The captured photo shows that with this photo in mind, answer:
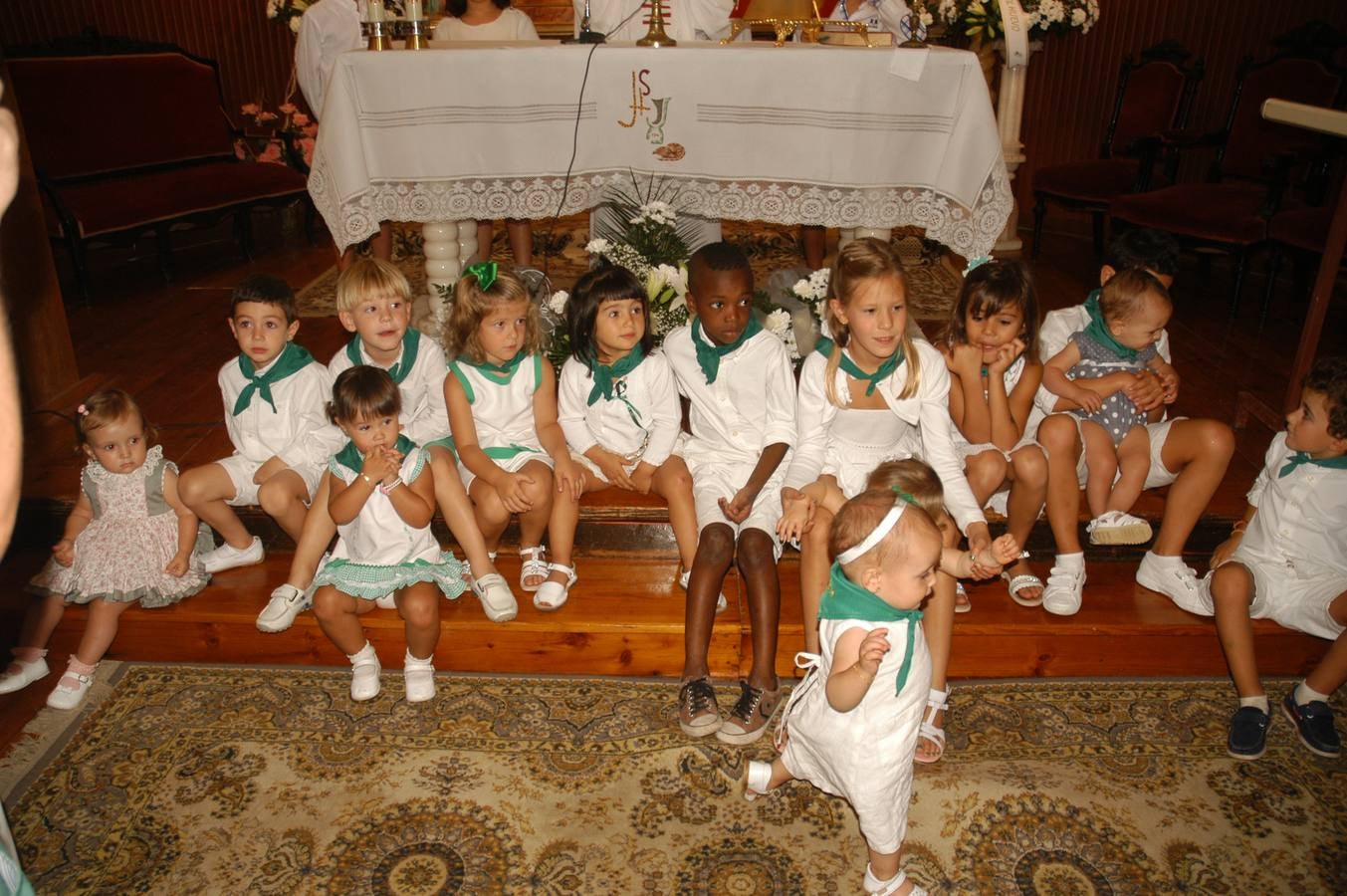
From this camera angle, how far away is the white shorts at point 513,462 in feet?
9.66

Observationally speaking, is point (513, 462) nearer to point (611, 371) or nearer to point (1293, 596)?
point (611, 371)

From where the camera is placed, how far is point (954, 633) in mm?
2748

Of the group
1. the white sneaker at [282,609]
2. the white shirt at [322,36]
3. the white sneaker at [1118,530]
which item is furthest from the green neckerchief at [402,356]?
the white shirt at [322,36]

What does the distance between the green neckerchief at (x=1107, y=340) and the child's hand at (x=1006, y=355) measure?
0.38m

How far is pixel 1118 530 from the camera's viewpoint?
9.51 feet

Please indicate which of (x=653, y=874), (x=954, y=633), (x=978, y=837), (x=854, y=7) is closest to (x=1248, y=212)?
(x=854, y=7)

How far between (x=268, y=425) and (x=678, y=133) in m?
1.84

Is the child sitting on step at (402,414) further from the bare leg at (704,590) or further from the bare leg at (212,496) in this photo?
the bare leg at (704,590)

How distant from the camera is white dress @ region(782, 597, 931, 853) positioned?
2.03 meters

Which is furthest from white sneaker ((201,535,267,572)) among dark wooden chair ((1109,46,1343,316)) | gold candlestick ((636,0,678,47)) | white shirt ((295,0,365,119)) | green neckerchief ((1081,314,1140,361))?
dark wooden chair ((1109,46,1343,316))

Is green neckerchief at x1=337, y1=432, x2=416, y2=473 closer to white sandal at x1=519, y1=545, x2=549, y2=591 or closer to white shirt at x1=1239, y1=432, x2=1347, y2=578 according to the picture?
white sandal at x1=519, y1=545, x2=549, y2=591

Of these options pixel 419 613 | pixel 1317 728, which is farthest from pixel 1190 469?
pixel 419 613

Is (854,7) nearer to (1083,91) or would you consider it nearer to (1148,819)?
(1083,91)

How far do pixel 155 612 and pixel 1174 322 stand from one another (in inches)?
192
